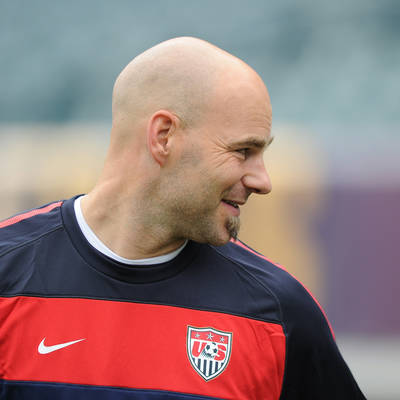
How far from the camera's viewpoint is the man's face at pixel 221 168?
224 centimetres

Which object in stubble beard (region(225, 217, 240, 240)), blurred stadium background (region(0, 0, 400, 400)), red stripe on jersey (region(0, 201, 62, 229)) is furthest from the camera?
blurred stadium background (region(0, 0, 400, 400))

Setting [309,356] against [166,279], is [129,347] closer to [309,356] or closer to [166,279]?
[166,279]

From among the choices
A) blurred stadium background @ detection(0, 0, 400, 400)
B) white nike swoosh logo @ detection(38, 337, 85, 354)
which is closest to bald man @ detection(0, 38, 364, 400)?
white nike swoosh logo @ detection(38, 337, 85, 354)

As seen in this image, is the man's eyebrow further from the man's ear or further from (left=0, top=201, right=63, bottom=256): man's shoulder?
(left=0, top=201, right=63, bottom=256): man's shoulder

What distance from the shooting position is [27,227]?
238cm

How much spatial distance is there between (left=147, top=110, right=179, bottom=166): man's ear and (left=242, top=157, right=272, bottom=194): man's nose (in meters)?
0.26

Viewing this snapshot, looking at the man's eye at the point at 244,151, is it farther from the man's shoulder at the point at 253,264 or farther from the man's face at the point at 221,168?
the man's shoulder at the point at 253,264

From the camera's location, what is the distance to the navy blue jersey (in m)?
2.18

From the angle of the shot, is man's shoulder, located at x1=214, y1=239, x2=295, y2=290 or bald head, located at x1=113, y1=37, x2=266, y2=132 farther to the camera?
man's shoulder, located at x1=214, y1=239, x2=295, y2=290

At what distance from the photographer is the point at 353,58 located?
9.62m

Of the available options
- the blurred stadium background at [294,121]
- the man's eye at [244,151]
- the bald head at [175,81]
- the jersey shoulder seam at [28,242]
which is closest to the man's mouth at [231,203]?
the man's eye at [244,151]

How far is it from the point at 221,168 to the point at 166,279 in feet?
1.32

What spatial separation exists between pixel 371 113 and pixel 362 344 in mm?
3898

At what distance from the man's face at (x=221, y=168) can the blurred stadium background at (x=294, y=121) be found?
11.8 feet
